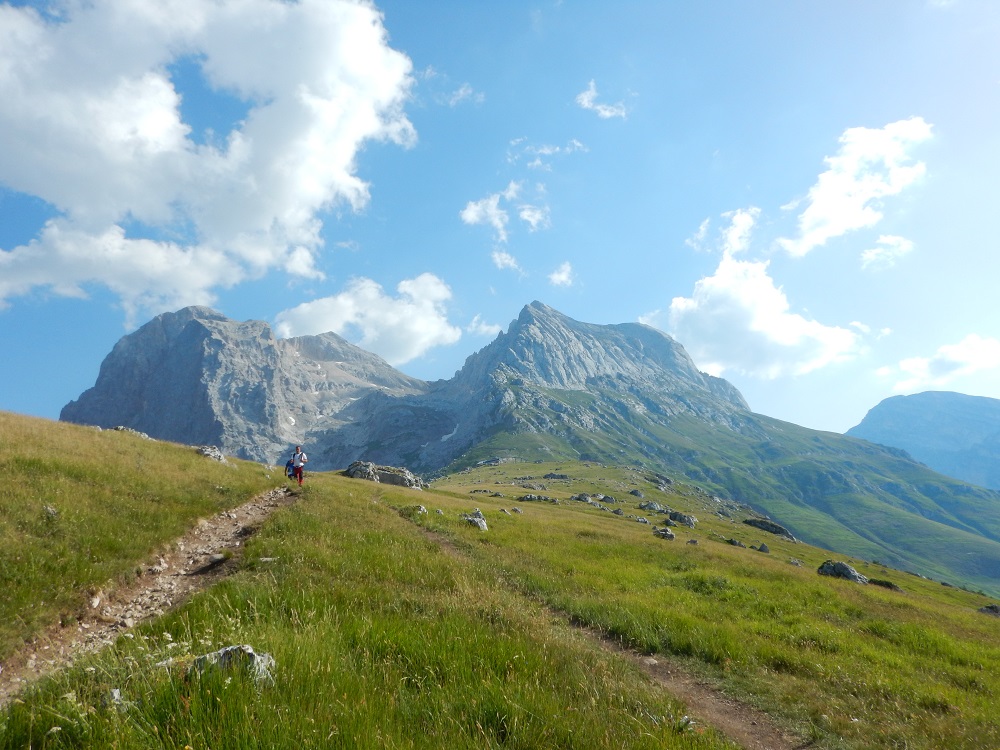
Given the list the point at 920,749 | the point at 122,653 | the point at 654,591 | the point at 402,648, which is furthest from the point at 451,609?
the point at 654,591

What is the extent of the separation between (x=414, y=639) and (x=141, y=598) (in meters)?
8.83

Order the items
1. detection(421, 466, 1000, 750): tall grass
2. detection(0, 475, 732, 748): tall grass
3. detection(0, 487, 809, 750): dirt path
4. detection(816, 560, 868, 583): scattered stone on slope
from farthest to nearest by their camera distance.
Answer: detection(816, 560, 868, 583): scattered stone on slope, detection(421, 466, 1000, 750): tall grass, detection(0, 487, 809, 750): dirt path, detection(0, 475, 732, 748): tall grass

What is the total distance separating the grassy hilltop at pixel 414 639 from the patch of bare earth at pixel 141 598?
30 cm

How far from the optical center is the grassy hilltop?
484 cm

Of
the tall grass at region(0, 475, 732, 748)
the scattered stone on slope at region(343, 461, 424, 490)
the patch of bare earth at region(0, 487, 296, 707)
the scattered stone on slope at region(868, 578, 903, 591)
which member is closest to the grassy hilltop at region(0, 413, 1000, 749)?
the tall grass at region(0, 475, 732, 748)

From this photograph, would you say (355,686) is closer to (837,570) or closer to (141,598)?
(141,598)

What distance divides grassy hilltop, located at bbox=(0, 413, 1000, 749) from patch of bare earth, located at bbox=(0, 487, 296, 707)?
0.30 meters

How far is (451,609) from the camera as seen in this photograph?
32.8 ft

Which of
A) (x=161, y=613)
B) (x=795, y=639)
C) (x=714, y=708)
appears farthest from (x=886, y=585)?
(x=161, y=613)

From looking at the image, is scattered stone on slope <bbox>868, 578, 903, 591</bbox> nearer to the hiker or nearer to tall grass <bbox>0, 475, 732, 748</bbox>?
the hiker

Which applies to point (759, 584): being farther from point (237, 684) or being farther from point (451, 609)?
point (237, 684)

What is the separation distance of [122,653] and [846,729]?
40.0 feet

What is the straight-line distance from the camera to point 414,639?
7660mm

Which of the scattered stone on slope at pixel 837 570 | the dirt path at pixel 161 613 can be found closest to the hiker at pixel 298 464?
the dirt path at pixel 161 613
